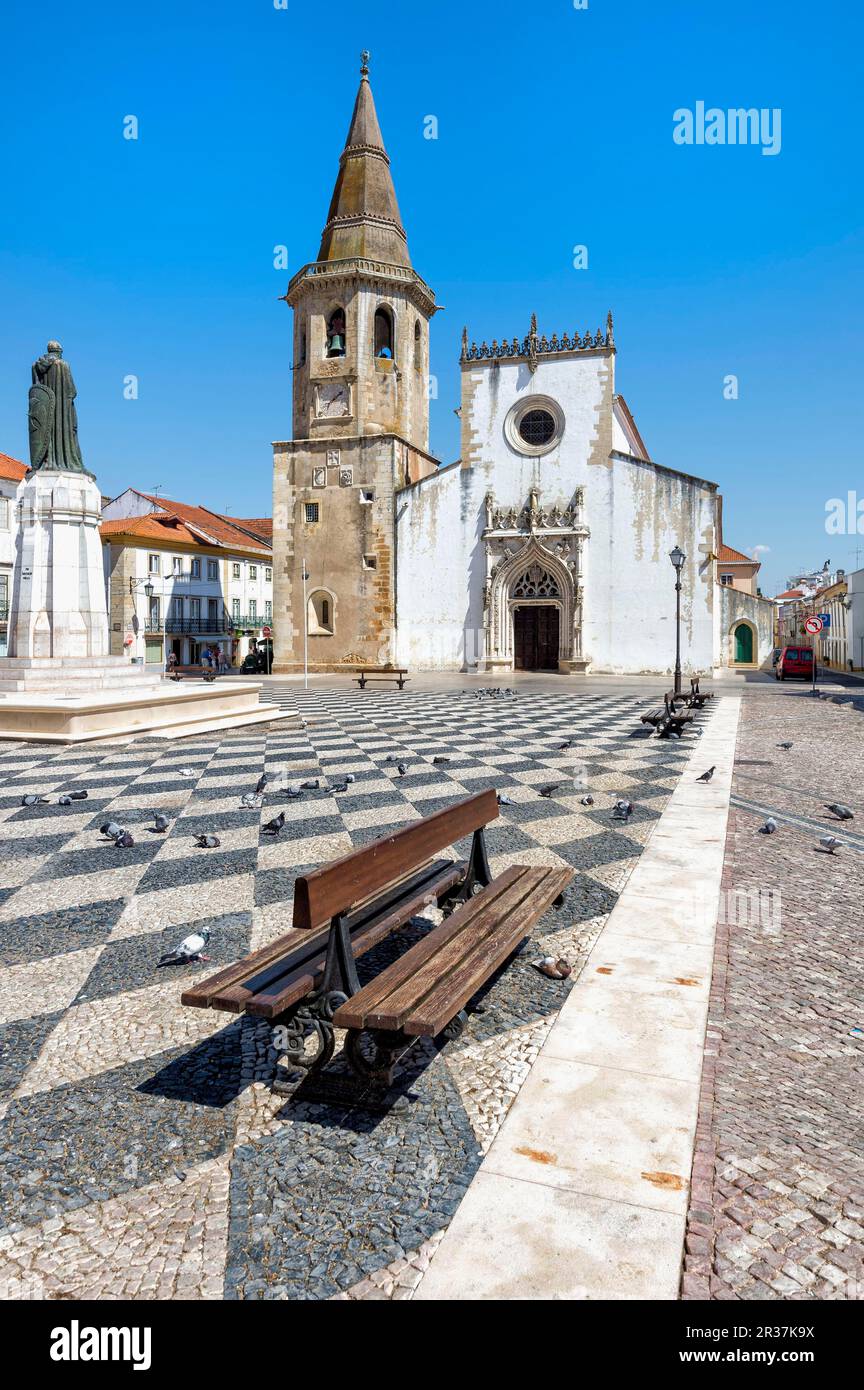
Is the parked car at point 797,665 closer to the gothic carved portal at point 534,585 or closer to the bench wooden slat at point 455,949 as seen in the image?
the gothic carved portal at point 534,585

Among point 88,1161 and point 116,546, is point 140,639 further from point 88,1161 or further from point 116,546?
point 88,1161

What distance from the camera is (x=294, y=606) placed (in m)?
31.7

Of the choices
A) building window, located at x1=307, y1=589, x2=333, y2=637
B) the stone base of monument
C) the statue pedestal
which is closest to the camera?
the stone base of monument

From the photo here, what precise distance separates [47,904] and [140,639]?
125 ft

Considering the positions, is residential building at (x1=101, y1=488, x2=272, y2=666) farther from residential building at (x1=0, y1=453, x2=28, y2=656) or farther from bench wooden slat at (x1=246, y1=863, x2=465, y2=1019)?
bench wooden slat at (x1=246, y1=863, x2=465, y2=1019)

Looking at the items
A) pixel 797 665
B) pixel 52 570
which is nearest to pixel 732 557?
pixel 797 665

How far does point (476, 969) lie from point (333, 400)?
102ft

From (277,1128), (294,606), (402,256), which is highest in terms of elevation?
(402,256)

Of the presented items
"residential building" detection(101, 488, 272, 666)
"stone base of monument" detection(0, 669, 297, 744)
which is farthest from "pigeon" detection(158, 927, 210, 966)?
"residential building" detection(101, 488, 272, 666)

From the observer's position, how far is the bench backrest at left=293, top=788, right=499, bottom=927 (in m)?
2.66

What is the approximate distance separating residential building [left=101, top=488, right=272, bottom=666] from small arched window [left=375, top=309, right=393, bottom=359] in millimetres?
15010

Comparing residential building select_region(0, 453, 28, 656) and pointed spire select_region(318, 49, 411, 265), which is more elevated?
pointed spire select_region(318, 49, 411, 265)

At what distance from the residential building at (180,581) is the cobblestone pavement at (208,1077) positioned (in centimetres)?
3290

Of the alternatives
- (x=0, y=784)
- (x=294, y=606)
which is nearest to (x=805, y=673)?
(x=294, y=606)
